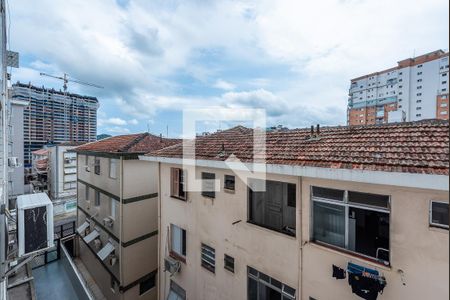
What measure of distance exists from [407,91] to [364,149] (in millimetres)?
77015

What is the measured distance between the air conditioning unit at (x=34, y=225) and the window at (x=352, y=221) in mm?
Answer: 5425

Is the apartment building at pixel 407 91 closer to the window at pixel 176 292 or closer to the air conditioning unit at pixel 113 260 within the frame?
the window at pixel 176 292

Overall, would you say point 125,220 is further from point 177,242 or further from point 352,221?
point 352,221

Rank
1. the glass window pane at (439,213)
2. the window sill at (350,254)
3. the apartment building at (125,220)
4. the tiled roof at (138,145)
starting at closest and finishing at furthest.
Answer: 1. the glass window pane at (439,213)
2. the window sill at (350,254)
3. the apartment building at (125,220)
4. the tiled roof at (138,145)

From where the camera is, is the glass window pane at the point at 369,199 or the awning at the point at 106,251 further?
the awning at the point at 106,251

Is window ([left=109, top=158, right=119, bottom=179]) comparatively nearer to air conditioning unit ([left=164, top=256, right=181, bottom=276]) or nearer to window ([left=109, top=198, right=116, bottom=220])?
window ([left=109, top=198, right=116, bottom=220])

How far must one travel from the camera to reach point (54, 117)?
115 ft

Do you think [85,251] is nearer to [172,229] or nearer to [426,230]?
[172,229]

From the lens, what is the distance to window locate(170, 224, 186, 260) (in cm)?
870

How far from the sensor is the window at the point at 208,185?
7439 millimetres

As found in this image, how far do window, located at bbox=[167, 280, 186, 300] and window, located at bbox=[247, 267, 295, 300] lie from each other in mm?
3239

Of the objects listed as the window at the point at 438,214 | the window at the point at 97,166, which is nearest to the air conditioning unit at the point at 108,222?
the window at the point at 97,166

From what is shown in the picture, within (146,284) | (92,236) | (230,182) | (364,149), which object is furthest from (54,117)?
(364,149)

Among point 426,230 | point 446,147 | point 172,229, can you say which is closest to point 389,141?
point 446,147
